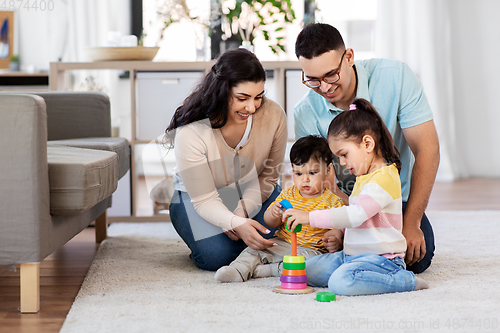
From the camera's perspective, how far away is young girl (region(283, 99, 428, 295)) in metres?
1.35

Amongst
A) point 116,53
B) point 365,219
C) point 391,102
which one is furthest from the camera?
point 116,53

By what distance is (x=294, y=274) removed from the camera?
1373 millimetres

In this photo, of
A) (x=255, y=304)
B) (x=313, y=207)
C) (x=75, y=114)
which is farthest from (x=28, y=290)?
(x=75, y=114)

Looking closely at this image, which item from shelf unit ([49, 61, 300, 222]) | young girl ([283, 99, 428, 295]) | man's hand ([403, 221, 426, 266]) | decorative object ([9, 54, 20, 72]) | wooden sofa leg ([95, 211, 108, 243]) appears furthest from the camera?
decorative object ([9, 54, 20, 72])

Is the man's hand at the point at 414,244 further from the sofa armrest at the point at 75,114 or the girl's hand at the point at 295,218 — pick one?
the sofa armrest at the point at 75,114

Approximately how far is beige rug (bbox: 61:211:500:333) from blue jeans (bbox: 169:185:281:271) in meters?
0.05

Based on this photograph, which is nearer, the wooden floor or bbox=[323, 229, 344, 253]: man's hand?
the wooden floor

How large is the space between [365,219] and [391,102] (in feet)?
1.51

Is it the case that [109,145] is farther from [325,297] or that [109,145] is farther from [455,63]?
[455,63]

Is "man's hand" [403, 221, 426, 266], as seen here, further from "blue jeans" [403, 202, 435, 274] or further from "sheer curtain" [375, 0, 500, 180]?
"sheer curtain" [375, 0, 500, 180]

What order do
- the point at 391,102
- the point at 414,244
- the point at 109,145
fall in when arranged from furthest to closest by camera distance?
the point at 109,145, the point at 391,102, the point at 414,244

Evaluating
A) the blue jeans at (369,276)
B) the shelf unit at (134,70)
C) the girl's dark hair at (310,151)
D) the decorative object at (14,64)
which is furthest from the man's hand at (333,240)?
the decorative object at (14,64)

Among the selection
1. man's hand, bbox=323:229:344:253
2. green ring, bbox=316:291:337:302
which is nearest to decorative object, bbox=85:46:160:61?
man's hand, bbox=323:229:344:253

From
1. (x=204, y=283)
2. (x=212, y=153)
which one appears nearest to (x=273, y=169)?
(x=212, y=153)
